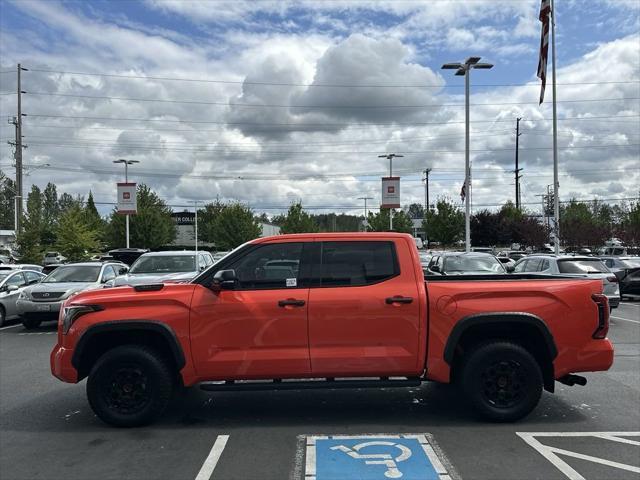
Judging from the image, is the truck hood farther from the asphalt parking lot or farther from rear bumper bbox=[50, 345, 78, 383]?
rear bumper bbox=[50, 345, 78, 383]

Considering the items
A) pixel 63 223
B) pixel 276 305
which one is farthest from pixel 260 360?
pixel 63 223

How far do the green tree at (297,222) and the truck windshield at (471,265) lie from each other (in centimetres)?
4533

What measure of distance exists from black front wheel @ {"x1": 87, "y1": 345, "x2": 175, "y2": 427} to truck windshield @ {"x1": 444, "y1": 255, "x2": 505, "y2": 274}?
11.1 meters

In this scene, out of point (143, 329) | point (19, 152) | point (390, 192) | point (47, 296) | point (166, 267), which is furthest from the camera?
point (19, 152)

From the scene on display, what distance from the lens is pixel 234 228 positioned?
56.2 meters

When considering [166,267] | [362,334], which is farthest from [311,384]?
[166,267]

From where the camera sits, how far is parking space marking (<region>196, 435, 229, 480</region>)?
14.3 ft

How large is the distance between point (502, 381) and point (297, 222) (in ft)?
187

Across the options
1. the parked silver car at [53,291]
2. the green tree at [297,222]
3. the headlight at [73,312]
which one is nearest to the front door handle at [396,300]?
the headlight at [73,312]

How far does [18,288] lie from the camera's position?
14.9 metres

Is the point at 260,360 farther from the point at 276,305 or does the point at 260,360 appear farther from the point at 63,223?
the point at 63,223

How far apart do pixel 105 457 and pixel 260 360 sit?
1.59 metres

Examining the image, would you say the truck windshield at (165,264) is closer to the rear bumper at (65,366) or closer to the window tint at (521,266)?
the rear bumper at (65,366)

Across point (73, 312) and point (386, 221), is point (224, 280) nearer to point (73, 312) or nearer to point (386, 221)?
point (73, 312)
